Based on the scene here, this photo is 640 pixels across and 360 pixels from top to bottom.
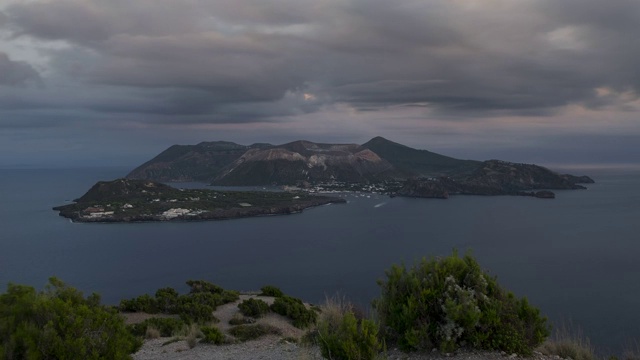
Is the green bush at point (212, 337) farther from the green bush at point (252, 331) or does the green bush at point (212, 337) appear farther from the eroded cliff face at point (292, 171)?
the eroded cliff face at point (292, 171)

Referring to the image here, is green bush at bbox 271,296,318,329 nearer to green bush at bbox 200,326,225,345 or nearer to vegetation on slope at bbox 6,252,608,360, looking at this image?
green bush at bbox 200,326,225,345

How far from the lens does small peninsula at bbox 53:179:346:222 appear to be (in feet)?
319

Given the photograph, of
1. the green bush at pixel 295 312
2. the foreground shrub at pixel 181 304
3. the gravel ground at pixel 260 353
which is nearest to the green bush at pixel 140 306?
the foreground shrub at pixel 181 304

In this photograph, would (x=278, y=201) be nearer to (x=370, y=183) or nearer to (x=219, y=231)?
(x=219, y=231)

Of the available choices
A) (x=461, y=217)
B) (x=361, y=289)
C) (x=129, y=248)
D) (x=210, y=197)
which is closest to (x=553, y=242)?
(x=461, y=217)

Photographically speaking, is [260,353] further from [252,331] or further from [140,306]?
[140,306]

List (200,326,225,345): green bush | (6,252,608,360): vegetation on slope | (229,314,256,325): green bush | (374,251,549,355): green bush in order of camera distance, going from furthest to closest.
A: (229,314,256,325): green bush
(200,326,225,345): green bush
(374,251,549,355): green bush
(6,252,608,360): vegetation on slope

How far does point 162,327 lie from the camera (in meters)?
14.4

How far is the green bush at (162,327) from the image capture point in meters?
13.9

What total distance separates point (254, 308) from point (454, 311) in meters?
11.9

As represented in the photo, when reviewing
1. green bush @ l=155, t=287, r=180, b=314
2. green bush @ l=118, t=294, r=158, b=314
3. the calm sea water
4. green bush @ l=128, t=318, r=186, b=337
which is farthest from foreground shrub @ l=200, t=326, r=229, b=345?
the calm sea water

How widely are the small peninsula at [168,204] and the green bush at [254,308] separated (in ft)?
265

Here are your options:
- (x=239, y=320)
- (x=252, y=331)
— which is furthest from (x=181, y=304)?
(x=252, y=331)

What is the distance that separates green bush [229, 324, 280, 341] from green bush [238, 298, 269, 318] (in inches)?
140
